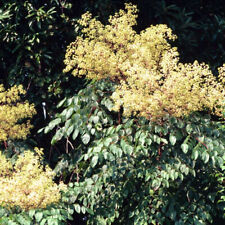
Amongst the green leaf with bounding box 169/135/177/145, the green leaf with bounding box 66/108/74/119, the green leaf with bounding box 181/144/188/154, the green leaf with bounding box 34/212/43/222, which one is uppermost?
the green leaf with bounding box 66/108/74/119

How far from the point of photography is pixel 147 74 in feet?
11.3

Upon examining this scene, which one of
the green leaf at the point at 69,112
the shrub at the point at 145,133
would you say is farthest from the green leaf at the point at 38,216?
the green leaf at the point at 69,112

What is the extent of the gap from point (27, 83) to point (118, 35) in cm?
163

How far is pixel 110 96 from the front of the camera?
12.5ft

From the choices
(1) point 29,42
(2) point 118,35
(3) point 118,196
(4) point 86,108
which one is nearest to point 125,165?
(3) point 118,196

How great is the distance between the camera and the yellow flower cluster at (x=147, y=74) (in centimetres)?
345

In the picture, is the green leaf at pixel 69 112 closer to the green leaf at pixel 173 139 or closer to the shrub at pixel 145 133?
the shrub at pixel 145 133

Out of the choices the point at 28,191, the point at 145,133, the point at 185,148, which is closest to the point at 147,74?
the point at 145,133

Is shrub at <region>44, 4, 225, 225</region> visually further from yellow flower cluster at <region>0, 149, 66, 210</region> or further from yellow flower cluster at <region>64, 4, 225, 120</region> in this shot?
yellow flower cluster at <region>0, 149, 66, 210</region>

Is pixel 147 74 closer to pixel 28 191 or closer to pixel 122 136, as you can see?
pixel 122 136

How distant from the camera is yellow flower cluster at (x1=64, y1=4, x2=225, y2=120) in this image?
3453mm

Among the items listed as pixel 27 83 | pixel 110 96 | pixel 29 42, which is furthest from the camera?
pixel 27 83

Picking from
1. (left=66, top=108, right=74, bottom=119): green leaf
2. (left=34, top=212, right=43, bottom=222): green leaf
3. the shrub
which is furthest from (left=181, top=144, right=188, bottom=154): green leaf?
(left=34, top=212, right=43, bottom=222): green leaf

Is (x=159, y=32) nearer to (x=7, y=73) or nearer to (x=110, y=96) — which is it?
(x=110, y=96)
